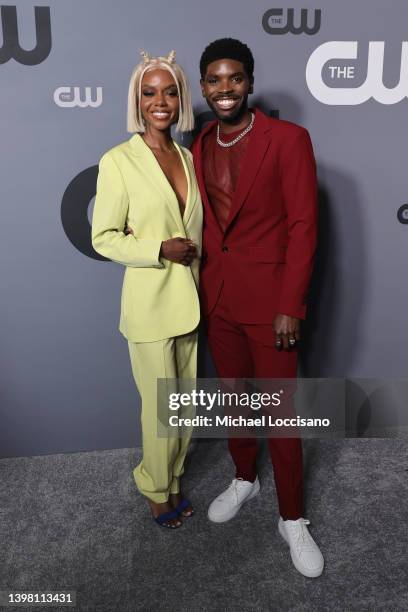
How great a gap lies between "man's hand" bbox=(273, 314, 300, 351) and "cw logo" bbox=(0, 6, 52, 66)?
133cm

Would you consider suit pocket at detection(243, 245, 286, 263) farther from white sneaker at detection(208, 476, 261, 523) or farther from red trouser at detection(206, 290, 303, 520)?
Answer: white sneaker at detection(208, 476, 261, 523)

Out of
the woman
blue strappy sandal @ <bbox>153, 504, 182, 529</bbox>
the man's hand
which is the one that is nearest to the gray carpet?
blue strappy sandal @ <bbox>153, 504, 182, 529</bbox>

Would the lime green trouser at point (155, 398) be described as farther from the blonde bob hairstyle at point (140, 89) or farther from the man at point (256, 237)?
the blonde bob hairstyle at point (140, 89)

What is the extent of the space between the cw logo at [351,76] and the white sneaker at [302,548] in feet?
5.41

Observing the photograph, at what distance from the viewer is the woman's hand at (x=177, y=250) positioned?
1.81 m

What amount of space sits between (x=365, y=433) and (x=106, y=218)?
1.71 m

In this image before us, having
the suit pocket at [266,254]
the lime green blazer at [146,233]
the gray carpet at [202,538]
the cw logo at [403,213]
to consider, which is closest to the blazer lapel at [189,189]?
→ the lime green blazer at [146,233]

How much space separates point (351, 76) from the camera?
2295mm

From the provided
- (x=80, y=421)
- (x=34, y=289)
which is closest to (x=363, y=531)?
(x=80, y=421)

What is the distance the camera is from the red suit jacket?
5.83 feet

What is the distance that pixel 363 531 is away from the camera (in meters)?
2.12

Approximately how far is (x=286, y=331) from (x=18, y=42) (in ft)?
4.77

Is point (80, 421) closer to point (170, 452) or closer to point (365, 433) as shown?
point (170, 452)

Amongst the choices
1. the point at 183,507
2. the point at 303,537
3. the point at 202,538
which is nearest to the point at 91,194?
the point at 183,507
